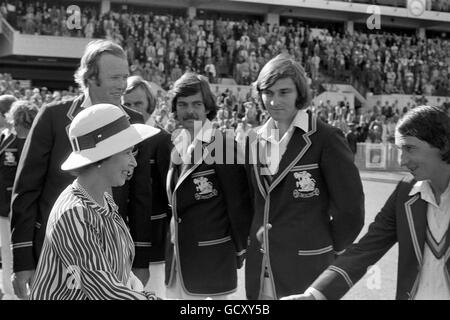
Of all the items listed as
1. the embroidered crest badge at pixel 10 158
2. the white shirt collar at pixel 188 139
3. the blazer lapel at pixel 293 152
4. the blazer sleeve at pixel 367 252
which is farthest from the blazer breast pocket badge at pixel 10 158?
the blazer sleeve at pixel 367 252

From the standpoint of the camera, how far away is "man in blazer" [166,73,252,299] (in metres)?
3.47

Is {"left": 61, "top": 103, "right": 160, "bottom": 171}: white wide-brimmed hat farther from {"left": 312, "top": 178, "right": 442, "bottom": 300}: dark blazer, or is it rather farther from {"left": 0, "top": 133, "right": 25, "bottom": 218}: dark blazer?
{"left": 0, "top": 133, "right": 25, "bottom": 218}: dark blazer

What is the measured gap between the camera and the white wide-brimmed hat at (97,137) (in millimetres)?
2225

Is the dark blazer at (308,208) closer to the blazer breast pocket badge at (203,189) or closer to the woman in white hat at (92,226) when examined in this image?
the blazer breast pocket badge at (203,189)

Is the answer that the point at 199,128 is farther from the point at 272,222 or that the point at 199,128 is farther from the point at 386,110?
the point at 386,110

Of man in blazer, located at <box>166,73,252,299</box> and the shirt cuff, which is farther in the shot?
man in blazer, located at <box>166,73,252,299</box>

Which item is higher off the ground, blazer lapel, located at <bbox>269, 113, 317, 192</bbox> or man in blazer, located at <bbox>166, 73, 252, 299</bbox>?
blazer lapel, located at <bbox>269, 113, 317, 192</bbox>

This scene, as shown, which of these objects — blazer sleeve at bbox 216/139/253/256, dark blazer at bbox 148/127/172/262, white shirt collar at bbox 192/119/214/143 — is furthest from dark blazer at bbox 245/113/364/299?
dark blazer at bbox 148/127/172/262

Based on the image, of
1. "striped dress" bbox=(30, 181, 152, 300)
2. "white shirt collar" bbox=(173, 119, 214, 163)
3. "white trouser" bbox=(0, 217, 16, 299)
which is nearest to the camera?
"striped dress" bbox=(30, 181, 152, 300)

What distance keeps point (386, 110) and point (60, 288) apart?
2688 centimetres

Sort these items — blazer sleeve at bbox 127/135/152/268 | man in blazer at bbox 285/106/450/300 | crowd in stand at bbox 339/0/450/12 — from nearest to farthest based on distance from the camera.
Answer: man in blazer at bbox 285/106/450/300
blazer sleeve at bbox 127/135/152/268
crowd in stand at bbox 339/0/450/12
